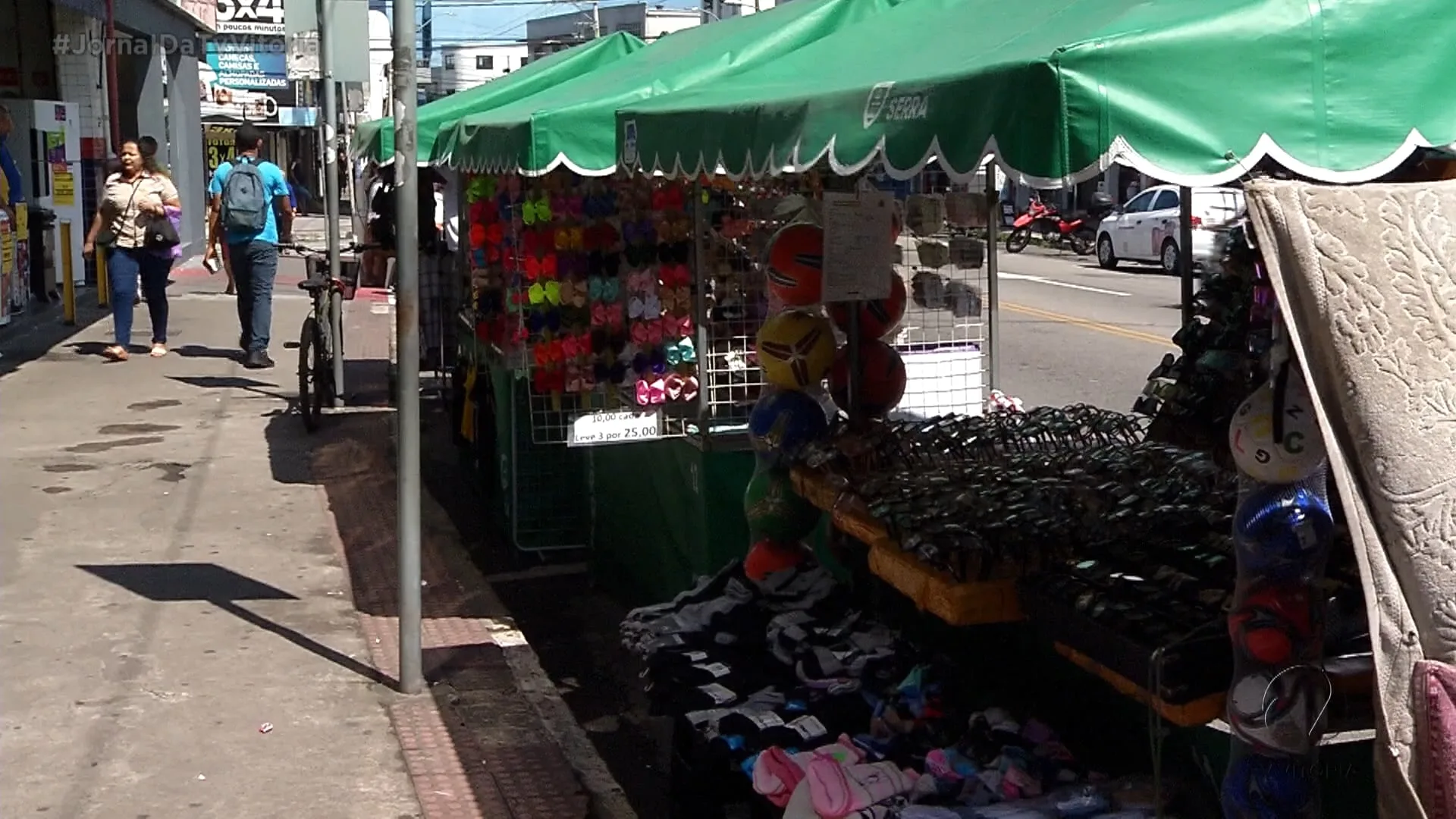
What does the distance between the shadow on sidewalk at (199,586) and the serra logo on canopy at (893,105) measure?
4010mm

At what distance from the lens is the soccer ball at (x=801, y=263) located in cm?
546

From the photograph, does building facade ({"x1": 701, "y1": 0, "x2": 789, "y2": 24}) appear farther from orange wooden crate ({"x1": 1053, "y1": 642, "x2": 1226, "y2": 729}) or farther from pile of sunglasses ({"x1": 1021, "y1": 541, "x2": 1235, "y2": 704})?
orange wooden crate ({"x1": 1053, "y1": 642, "x2": 1226, "y2": 729})

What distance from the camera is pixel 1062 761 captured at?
3.92 m

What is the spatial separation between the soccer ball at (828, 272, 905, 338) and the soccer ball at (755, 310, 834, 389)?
0.27 ft

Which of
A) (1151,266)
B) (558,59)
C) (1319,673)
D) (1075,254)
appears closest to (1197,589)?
(1319,673)

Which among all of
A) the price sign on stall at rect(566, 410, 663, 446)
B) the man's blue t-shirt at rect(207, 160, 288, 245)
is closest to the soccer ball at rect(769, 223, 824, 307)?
the price sign on stall at rect(566, 410, 663, 446)

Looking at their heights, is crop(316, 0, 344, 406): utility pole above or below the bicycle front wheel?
above

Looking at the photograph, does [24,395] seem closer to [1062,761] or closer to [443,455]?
[443,455]

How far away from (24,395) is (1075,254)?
24.0 metres

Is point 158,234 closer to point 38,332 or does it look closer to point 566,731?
point 38,332

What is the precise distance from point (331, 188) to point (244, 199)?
0.76 metres

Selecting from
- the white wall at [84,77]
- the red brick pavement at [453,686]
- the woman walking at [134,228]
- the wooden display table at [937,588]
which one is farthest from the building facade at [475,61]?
the wooden display table at [937,588]

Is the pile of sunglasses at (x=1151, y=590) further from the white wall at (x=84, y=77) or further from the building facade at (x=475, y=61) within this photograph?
the building facade at (x=475, y=61)

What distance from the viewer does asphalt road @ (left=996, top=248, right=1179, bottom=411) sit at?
43.1 ft
